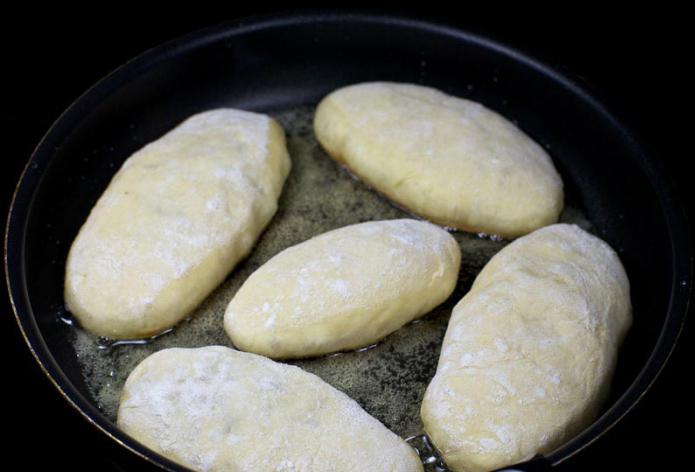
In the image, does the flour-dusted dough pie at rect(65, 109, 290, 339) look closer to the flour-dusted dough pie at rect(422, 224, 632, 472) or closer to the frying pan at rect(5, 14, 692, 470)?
the frying pan at rect(5, 14, 692, 470)

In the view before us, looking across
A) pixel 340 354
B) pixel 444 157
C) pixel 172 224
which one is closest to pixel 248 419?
pixel 340 354

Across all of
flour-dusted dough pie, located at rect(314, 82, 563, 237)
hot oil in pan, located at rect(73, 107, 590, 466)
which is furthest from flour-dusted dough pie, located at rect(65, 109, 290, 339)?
flour-dusted dough pie, located at rect(314, 82, 563, 237)

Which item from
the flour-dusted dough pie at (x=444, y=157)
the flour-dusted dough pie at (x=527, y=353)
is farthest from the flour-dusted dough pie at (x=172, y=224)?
the flour-dusted dough pie at (x=527, y=353)

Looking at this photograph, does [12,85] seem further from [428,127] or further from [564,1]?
[564,1]

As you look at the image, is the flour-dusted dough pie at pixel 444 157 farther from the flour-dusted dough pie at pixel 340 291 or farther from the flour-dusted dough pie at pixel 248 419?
the flour-dusted dough pie at pixel 248 419

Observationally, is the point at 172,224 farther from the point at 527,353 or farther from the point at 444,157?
the point at 527,353
